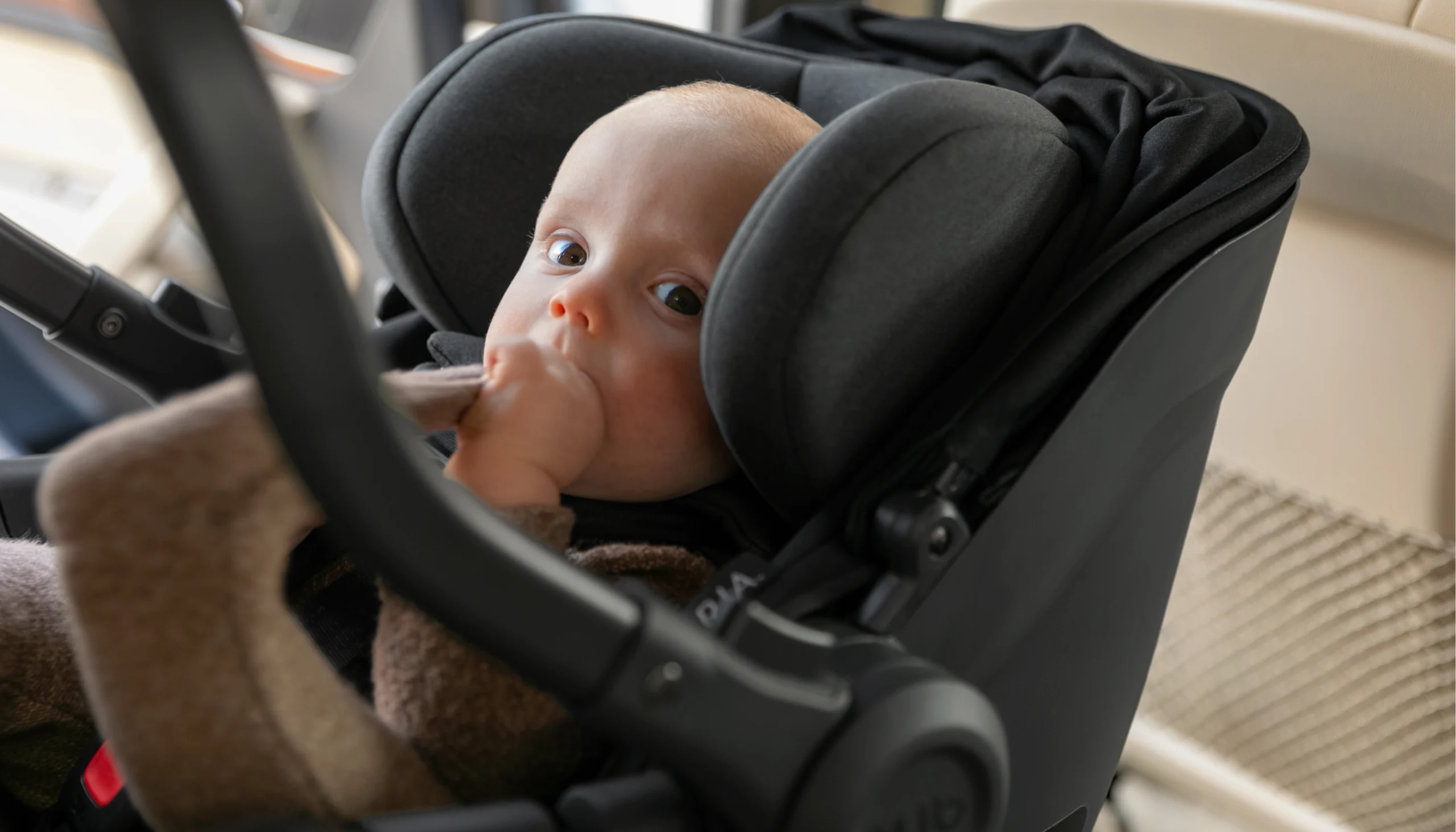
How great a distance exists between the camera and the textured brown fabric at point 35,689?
2.22ft

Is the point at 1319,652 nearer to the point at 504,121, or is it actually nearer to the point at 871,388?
the point at 871,388

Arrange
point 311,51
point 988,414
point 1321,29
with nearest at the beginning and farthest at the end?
point 988,414, point 1321,29, point 311,51

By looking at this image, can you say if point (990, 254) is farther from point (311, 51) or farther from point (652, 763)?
point (311, 51)

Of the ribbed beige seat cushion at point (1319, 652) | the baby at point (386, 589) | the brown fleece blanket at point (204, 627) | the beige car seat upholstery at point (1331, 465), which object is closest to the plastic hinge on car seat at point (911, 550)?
the baby at point (386, 589)

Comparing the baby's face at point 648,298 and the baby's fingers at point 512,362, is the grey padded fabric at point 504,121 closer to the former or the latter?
the baby's face at point 648,298

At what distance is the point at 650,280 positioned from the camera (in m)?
0.77

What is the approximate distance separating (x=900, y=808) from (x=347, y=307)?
12.9 inches

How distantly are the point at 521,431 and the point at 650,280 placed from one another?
17 cm

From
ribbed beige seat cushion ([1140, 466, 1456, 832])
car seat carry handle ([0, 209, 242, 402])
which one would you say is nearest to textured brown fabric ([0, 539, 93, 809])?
car seat carry handle ([0, 209, 242, 402])

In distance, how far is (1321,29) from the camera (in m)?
1.05

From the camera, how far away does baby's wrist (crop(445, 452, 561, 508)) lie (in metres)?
0.64

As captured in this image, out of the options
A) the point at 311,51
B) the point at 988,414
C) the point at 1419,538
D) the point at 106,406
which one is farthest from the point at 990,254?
the point at 311,51

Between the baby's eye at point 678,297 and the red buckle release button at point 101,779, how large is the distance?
0.42 meters

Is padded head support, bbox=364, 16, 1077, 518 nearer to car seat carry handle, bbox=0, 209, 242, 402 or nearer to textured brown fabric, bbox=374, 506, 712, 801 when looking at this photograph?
textured brown fabric, bbox=374, 506, 712, 801
